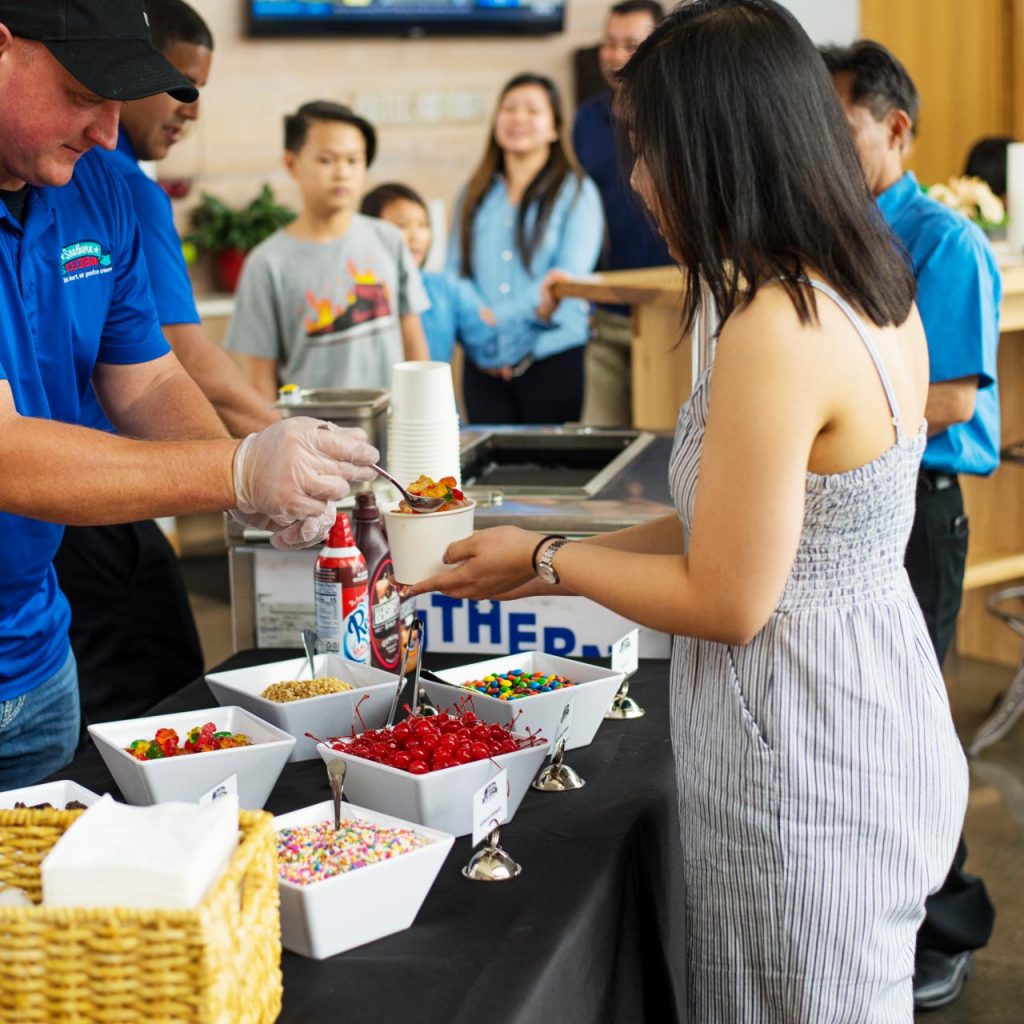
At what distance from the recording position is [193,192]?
627 centimetres

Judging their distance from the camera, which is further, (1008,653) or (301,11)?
(301,11)

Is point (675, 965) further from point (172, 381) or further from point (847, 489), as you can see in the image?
point (172, 381)

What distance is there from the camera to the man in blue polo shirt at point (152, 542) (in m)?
2.62

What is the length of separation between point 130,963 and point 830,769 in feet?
2.36

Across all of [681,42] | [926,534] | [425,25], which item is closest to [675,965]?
[681,42]

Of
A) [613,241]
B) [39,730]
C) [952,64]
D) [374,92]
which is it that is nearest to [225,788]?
[39,730]

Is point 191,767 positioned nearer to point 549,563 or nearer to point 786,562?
point 549,563

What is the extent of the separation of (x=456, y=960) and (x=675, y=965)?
19.3 inches

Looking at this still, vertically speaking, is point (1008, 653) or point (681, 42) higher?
point (681, 42)

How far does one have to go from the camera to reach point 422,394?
2154 mm

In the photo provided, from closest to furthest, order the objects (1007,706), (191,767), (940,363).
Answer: (191,767) < (940,363) < (1007,706)

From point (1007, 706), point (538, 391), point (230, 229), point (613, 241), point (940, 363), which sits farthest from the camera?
point (230, 229)

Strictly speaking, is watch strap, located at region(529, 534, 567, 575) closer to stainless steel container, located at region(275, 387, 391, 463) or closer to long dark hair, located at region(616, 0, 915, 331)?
long dark hair, located at region(616, 0, 915, 331)

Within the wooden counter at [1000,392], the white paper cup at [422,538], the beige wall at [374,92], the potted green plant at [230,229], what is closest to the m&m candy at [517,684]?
the white paper cup at [422,538]
